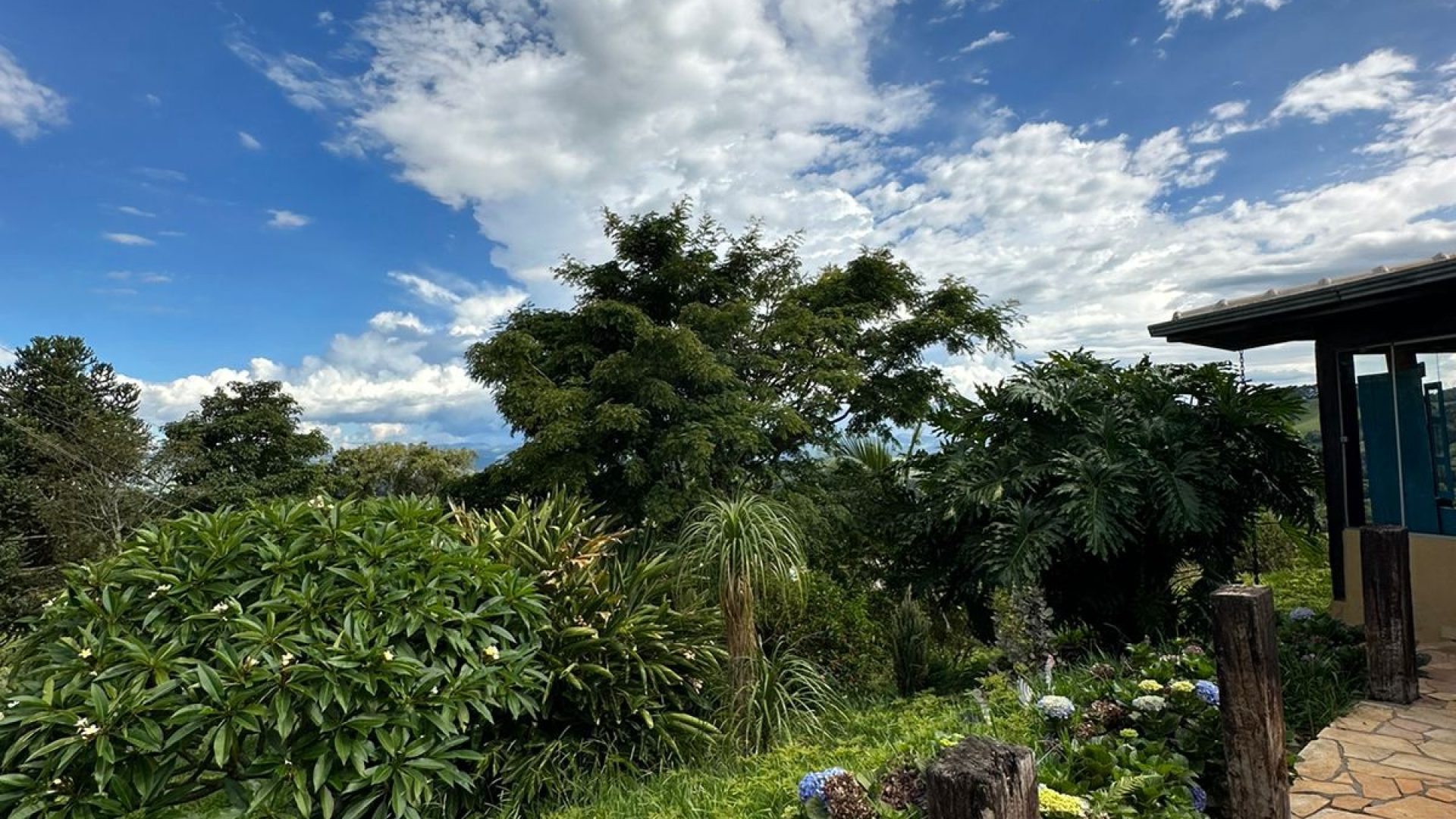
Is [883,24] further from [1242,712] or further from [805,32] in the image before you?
[1242,712]

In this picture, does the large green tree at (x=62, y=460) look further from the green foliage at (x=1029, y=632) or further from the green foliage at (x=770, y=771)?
the green foliage at (x=1029, y=632)

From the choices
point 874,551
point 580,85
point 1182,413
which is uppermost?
point 580,85

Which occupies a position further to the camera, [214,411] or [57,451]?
[214,411]

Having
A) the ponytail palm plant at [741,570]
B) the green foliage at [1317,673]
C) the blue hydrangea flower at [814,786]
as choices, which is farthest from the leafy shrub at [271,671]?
the green foliage at [1317,673]

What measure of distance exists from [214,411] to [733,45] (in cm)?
1872

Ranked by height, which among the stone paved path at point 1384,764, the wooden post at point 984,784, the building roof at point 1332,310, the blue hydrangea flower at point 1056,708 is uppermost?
the building roof at point 1332,310

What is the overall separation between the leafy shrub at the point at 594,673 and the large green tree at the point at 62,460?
16.1 m

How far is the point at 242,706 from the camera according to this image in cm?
277

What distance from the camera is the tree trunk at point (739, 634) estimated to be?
167 inches

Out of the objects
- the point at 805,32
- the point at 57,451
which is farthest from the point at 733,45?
the point at 57,451

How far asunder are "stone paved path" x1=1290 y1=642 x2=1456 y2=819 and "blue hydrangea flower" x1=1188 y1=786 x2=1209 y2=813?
383 millimetres

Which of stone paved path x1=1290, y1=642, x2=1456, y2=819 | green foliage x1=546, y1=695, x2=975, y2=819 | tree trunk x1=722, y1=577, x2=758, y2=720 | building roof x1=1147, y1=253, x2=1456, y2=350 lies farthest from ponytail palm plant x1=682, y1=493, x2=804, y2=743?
building roof x1=1147, y1=253, x2=1456, y2=350

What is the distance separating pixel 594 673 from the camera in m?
3.81

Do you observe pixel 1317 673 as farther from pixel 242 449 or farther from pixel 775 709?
pixel 242 449
